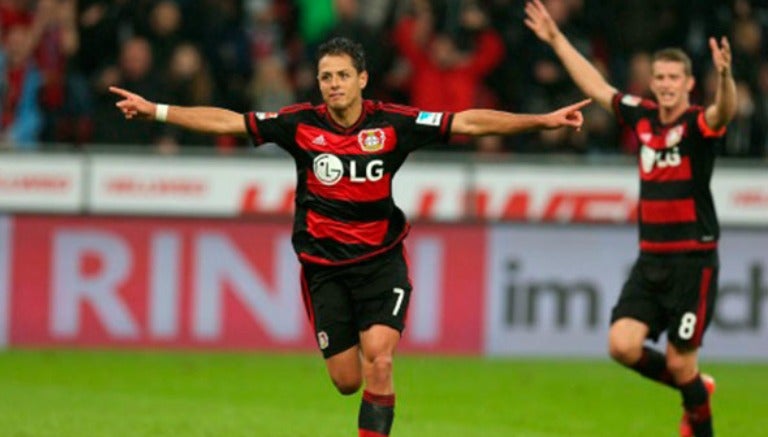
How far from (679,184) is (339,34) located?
24.4 feet

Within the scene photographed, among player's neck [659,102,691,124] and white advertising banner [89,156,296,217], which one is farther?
white advertising banner [89,156,296,217]

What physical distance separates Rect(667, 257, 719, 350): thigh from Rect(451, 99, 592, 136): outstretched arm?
185cm

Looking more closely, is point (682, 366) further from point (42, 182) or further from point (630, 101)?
point (42, 182)

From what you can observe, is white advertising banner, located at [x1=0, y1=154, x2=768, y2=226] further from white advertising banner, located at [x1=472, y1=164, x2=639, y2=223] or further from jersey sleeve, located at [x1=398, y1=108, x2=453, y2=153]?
jersey sleeve, located at [x1=398, y1=108, x2=453, y2=153]

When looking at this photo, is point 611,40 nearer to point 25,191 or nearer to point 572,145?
point 572,145

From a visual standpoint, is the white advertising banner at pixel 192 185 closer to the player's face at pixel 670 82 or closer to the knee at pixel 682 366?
the player's face at pixel 670 82

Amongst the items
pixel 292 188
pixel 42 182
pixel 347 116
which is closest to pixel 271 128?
pixel 347 116

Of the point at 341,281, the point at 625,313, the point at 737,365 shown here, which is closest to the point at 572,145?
the point at 737,365

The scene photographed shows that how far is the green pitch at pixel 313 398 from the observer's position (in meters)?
10.9

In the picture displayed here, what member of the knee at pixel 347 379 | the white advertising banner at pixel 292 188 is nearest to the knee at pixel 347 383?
the knee at pixel 347 379

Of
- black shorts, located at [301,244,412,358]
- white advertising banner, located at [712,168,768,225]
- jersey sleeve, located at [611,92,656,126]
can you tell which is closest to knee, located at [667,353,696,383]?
jersey sleeve, located at [611,92,656,126]

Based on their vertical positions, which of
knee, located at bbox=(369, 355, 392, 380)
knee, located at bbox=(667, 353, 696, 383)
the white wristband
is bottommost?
knee, located at bbox=(667, 353, 696, 383)

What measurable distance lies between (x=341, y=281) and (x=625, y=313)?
2.06m

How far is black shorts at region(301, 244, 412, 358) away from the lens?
902 centimetres
